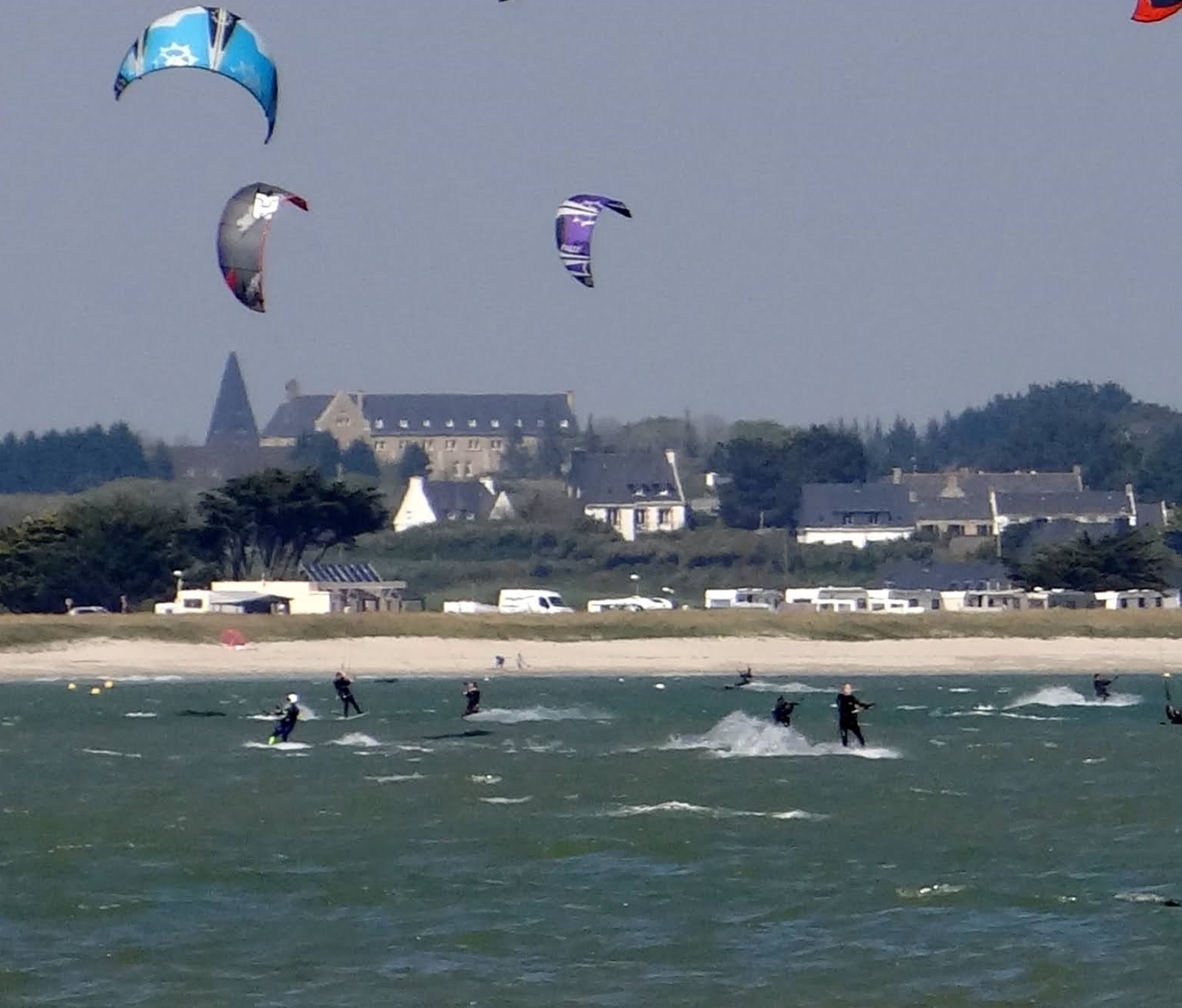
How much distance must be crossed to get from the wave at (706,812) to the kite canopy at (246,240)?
482 inches

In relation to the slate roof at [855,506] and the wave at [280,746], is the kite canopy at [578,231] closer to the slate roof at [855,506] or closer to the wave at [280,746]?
the wave at [280,746]

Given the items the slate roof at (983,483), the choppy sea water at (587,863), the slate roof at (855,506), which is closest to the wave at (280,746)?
the choppy sea water at (587,863)

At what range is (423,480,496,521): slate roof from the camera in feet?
439

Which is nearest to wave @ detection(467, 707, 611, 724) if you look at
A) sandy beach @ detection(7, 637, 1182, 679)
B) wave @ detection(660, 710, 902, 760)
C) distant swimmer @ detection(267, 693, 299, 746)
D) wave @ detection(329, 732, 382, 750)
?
wave @ detection(329, 732, 382, 750)

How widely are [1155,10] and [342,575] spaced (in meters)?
54.3

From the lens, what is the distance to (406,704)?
2143 inches

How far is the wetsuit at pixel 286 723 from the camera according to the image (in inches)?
1644

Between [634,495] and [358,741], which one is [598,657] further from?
[634,495]

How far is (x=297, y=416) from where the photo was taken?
188625mm

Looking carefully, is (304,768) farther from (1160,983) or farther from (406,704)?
(1160,983)

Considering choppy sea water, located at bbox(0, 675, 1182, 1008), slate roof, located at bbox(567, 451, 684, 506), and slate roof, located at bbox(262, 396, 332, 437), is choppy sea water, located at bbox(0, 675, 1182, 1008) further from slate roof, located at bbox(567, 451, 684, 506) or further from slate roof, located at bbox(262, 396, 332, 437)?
slate roof, located at bbox(262, 396, 332, 437)

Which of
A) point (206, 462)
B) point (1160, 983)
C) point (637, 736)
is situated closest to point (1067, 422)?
point (206, 462)

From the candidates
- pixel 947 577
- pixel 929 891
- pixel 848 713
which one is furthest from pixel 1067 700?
pixel 947 577

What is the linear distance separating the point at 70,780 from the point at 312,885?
40.6ft
